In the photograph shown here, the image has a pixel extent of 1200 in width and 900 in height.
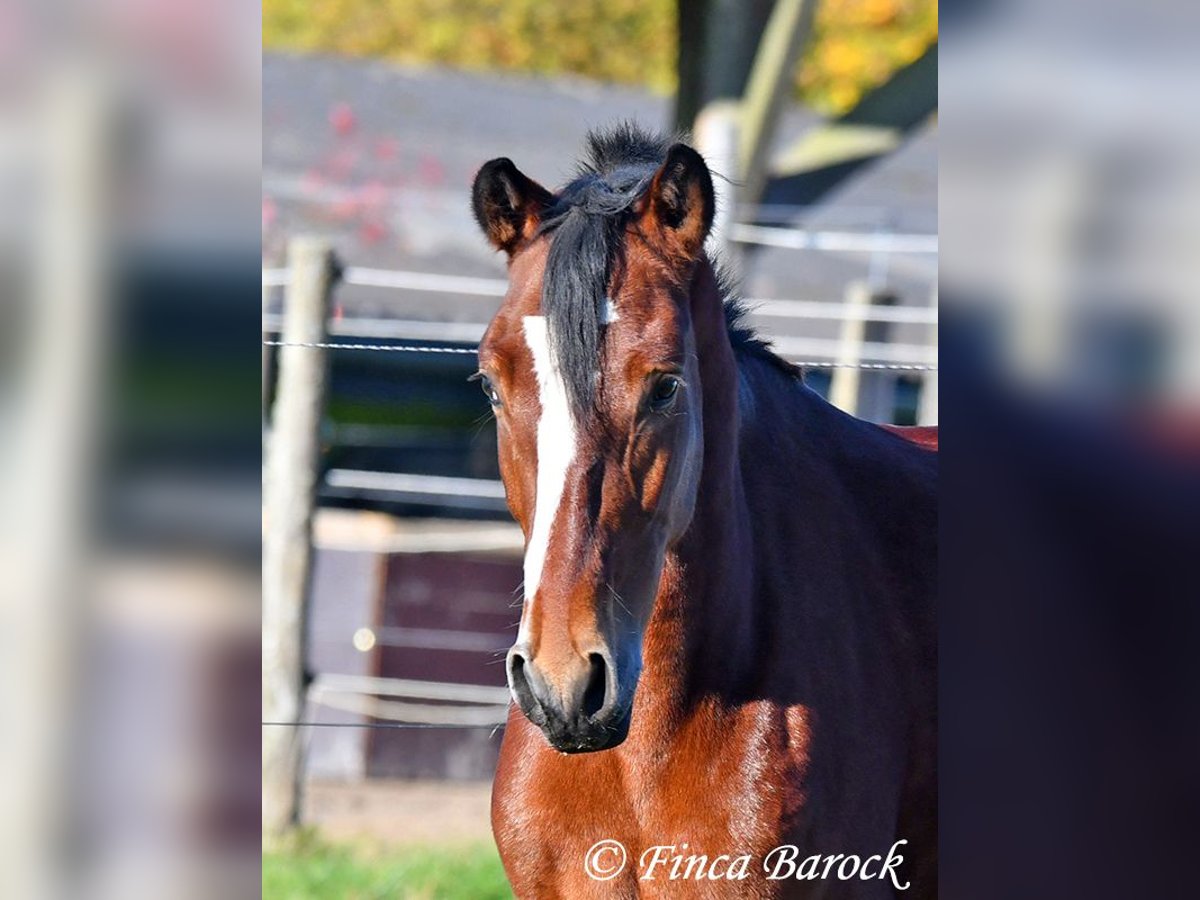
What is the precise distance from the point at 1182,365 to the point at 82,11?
981mm

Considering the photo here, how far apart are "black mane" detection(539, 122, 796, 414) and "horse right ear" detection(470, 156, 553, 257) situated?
0.03 metres

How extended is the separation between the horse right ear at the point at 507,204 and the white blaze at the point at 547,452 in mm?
317

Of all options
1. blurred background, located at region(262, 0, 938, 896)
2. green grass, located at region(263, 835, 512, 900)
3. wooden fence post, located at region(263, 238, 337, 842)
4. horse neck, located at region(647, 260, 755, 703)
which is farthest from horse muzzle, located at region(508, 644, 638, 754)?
wooden fence post, located at region(263, 238, 337, 842)

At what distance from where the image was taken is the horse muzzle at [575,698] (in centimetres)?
183

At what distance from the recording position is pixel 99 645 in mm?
1006

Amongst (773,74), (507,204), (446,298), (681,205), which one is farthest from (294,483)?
(446,298)

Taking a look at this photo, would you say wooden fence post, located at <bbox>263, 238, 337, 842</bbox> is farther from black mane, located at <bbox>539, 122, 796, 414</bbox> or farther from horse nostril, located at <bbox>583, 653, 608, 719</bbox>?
horse nostril, located at <bbox>583, 653, 608, 719</bbox>

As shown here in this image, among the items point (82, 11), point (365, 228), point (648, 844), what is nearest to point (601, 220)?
point (648, 844)

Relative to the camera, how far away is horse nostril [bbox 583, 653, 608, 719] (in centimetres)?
184

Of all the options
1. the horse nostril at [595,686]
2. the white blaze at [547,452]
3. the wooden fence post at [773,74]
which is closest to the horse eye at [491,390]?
the white blaze at [547,452]

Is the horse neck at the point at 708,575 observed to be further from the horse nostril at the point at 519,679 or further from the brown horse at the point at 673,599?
the horse nostril at the point at 519,679

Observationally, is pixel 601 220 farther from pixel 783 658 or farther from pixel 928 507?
pixel 928 507

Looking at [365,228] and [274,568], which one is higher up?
[365,228]

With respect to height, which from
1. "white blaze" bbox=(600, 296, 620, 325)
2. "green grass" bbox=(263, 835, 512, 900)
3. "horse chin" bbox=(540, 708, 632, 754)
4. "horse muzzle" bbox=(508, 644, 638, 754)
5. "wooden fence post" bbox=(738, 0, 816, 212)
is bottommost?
"green grass" bbox=(263, 835, 512, 900)
